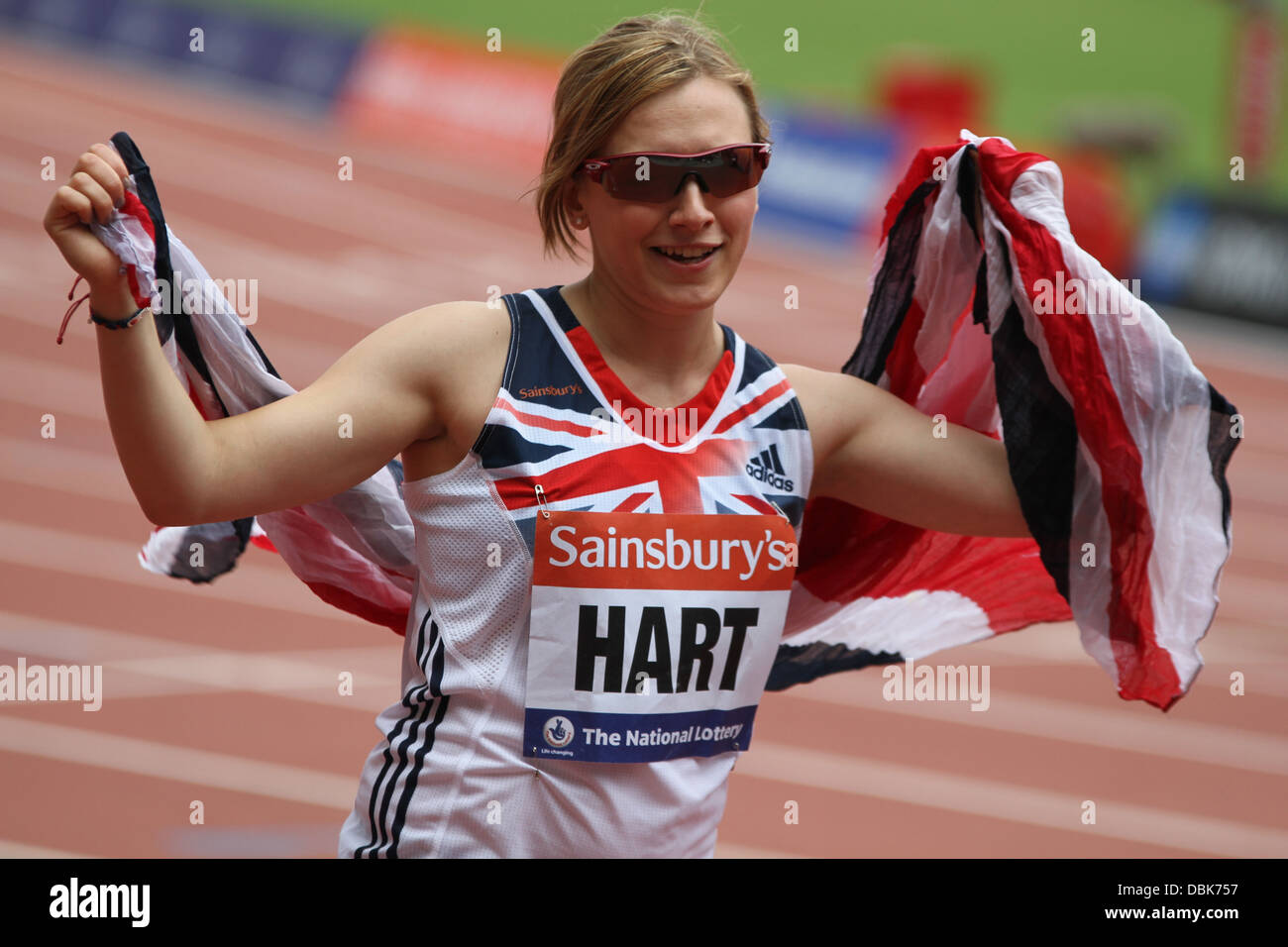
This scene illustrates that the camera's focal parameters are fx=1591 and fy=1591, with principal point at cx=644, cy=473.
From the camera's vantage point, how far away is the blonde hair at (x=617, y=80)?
2.30 metres

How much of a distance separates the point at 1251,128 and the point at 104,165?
16.9m

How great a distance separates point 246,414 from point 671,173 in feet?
2.25

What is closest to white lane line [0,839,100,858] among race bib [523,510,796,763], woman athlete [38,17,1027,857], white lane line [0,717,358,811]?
white lane line [0,717,358,811]

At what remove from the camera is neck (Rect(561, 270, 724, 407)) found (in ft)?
7.84

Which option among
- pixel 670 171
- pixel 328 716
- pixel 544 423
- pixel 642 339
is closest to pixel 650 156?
pixel 670 171

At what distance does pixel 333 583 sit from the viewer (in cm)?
282

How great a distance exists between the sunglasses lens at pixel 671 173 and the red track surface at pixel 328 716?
139 inches

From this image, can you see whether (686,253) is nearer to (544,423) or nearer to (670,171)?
(670,171)

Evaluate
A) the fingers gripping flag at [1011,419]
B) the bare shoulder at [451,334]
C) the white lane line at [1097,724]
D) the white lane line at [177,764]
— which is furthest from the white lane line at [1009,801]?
the bare shoulder at [451,334]

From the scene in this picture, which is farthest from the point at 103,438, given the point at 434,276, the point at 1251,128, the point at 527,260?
the point at 1251,128

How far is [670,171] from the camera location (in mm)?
2273

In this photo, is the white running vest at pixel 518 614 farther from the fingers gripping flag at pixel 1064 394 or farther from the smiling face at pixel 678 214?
the fingers gripping flag at pixel 1064 394
